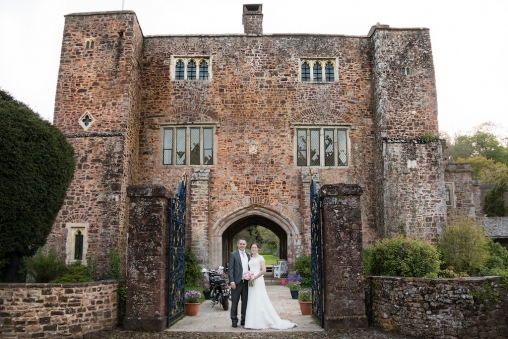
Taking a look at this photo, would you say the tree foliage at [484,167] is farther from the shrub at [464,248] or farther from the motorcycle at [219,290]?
the motorcycle at [219,290]

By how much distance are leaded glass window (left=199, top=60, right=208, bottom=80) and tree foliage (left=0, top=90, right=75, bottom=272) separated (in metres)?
8.08

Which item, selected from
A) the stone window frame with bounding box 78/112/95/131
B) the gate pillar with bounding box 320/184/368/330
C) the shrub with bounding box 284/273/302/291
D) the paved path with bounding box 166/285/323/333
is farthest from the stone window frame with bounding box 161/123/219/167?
the gate pillar with bounding box 320/184/368/330

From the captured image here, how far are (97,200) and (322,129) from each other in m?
8.66

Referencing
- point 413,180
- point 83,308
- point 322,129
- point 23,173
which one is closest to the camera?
point 83,308

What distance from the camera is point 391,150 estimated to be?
1648cm

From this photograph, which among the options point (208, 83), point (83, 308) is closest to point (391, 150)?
point (208, 83)

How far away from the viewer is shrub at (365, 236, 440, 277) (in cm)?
933

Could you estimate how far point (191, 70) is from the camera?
18.0 meters

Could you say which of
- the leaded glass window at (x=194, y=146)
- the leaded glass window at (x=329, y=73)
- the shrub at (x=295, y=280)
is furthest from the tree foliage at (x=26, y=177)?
the leaded glass window at (x=329, y=73)

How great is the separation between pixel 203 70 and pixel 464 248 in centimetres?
1154

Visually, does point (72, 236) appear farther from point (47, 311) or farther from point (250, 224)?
point (250, 224)

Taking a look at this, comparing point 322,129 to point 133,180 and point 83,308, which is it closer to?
point 133,180

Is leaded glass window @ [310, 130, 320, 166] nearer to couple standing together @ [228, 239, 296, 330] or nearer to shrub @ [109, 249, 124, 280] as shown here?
shrub @ [109, 249, 124, 280]

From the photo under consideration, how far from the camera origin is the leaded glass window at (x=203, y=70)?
17875 millimetres
